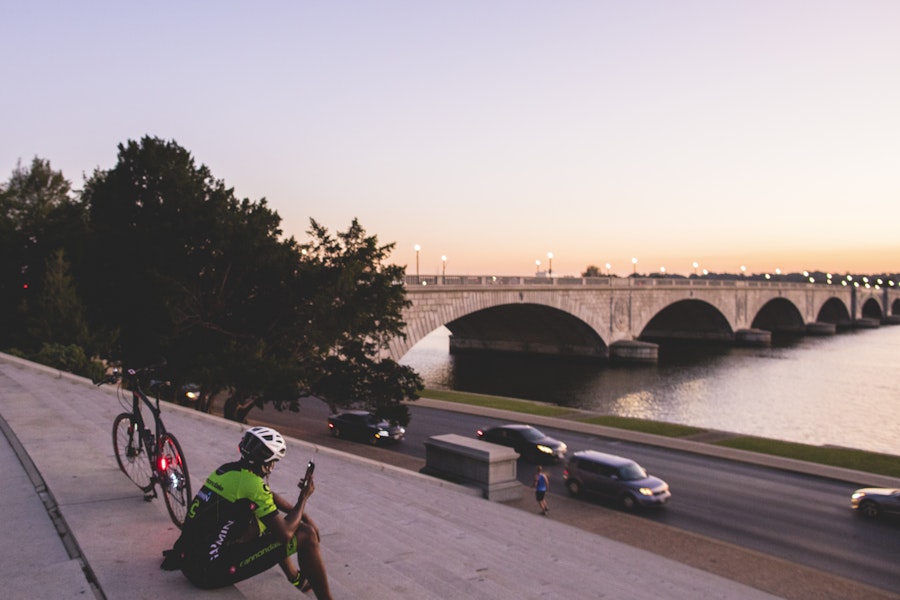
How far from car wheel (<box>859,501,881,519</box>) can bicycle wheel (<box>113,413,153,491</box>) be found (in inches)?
787

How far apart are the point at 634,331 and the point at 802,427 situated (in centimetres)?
4264

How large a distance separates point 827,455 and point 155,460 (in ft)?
92.5

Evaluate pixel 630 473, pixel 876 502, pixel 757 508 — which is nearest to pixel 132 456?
pixel 630 473

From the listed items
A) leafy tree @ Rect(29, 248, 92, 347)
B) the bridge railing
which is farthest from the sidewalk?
the bridge railing

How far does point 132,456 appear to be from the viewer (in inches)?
333

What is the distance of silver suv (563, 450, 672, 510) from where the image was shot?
65.9 feet

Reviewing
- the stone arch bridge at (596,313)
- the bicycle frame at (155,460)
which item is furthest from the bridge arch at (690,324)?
the bicycle frame at (155,460)

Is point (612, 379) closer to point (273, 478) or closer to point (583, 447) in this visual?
point (583, 447)

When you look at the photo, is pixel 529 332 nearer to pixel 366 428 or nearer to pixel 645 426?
pixel 645 426

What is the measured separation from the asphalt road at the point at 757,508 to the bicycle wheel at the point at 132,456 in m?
13.2

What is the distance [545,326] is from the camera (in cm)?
8081

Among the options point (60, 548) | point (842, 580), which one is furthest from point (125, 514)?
point (842, 580)

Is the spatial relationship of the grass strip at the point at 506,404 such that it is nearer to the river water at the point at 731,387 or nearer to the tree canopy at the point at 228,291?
the river water at the point at 731,387

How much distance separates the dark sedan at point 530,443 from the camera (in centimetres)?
2638
